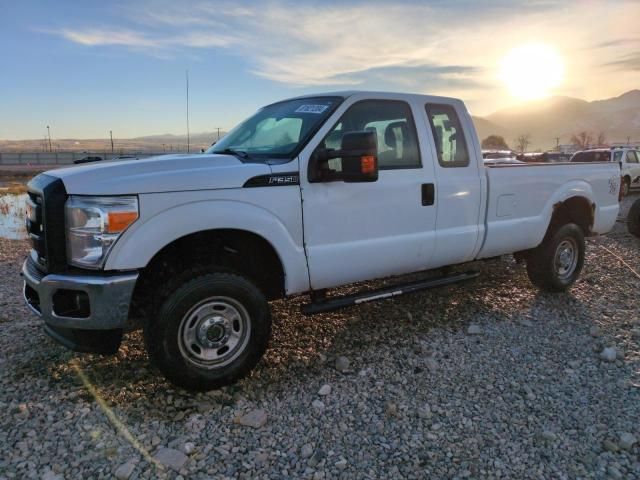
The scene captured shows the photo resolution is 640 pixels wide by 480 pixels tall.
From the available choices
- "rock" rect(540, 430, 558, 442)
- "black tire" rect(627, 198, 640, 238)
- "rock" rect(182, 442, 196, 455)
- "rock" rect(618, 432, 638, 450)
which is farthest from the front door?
"black tire" rect(627, 198, 640, 238)

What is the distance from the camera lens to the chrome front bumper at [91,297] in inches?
120

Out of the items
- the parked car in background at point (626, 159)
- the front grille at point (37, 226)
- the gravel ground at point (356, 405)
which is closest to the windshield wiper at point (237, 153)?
the front grille at point (37, 226)

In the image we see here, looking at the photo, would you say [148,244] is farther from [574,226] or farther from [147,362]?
[574,226]

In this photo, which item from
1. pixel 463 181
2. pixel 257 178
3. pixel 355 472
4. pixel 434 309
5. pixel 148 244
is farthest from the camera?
pixel 434 309

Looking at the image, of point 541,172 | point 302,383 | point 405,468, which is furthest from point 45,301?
point 541,172

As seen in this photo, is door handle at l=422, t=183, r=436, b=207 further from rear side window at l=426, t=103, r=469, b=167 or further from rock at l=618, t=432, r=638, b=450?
rock at l=618, t=432, r=638, b=450

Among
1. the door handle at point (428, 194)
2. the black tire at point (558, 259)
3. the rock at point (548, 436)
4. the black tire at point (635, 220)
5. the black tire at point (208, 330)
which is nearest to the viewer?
the rock at point (548, 436)

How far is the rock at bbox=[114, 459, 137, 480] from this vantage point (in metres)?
2.67

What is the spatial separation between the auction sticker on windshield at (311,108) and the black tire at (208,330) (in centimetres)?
152

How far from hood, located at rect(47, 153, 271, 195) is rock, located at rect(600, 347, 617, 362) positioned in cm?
308

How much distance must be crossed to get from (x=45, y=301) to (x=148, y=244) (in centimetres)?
74

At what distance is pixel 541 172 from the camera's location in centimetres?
533

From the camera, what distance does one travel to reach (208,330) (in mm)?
3434

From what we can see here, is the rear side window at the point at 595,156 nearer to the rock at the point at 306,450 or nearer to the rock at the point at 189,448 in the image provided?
the rock at the point at 306,450
